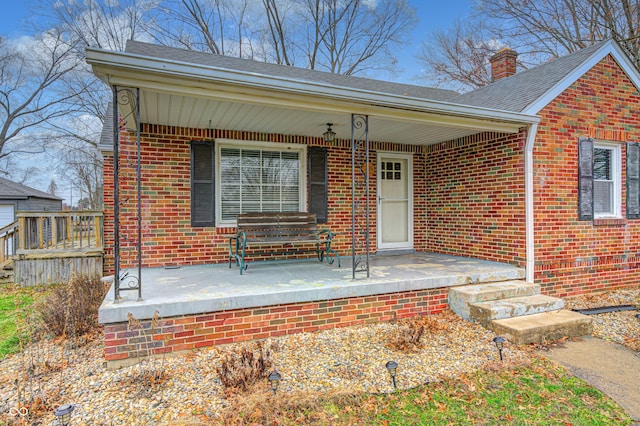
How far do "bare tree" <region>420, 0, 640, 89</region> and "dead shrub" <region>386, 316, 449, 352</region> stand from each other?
9.54m

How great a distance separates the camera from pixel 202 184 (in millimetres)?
5594

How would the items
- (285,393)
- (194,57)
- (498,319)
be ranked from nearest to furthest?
(285,393) < (498,319) < (194,57)

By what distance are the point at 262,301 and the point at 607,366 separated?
3.25 metres

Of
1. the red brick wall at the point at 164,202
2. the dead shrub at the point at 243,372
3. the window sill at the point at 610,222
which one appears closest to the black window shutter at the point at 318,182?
the red brick wall at the point at 164,202

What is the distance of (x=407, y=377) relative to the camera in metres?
2.95

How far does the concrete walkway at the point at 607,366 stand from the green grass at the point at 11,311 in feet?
17.6

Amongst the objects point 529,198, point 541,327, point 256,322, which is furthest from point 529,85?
point 256,322

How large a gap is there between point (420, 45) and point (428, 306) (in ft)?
48.9

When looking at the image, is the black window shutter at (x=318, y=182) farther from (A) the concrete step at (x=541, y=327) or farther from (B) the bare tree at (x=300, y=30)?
(B) the bare tree at (x=300, y=30)

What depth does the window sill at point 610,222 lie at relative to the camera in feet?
19.0

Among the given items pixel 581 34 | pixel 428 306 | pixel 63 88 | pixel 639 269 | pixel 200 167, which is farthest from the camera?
pixel 63 88

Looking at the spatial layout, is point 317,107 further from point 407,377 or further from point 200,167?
point 407,377


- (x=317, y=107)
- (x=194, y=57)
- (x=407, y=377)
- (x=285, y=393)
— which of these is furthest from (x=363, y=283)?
(x=194, y=57)

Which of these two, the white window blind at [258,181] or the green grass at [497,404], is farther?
the white window blind at [258,181]
